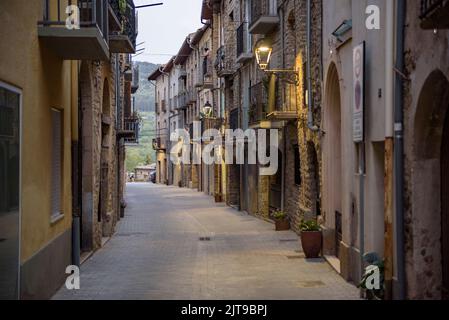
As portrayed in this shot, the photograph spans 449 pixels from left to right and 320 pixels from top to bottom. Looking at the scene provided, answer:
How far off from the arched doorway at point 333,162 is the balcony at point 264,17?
7.35m

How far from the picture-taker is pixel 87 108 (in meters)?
14.6

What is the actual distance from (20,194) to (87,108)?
23.3 ft

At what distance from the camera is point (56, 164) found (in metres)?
10.6

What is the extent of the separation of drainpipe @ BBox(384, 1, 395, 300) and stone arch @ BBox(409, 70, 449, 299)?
548 millimetres

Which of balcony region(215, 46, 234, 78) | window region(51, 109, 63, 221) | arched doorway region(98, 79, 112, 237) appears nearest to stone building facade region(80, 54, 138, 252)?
arched doorway region(98, 79, 112, 237)

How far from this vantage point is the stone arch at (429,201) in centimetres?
757

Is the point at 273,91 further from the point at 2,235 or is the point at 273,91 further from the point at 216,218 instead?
the point at 2,235

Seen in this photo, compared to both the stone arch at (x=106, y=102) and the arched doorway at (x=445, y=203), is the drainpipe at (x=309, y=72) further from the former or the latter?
the arched doorway at (x=445, y=203)

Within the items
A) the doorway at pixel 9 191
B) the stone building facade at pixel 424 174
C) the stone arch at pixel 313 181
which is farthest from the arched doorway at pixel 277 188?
the doorway at pixel 9 191

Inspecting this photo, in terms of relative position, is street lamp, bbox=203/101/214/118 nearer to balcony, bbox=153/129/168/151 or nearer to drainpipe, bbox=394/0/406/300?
balcony, bbox=153/129/168/151

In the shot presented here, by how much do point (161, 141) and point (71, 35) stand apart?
5142 cm
